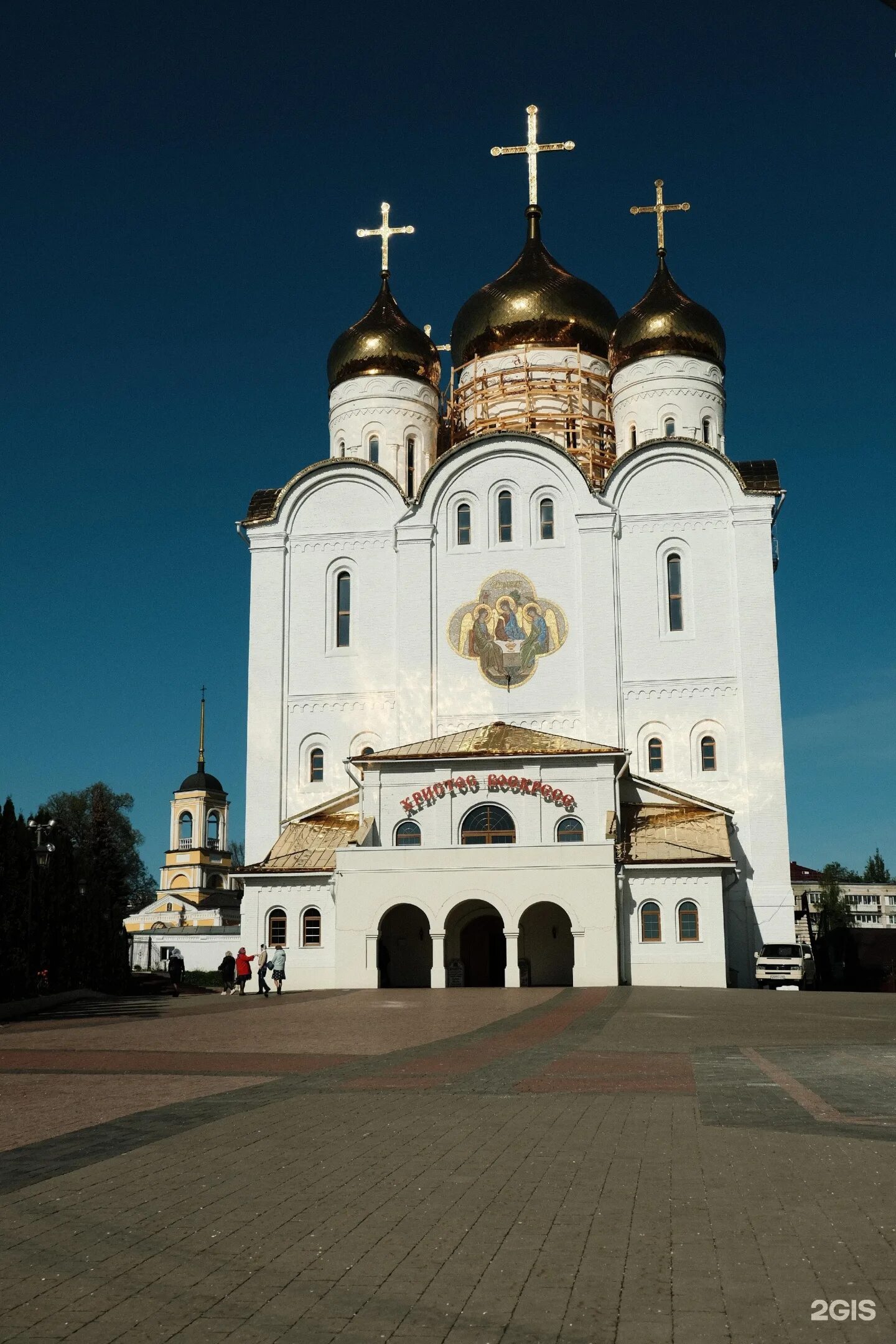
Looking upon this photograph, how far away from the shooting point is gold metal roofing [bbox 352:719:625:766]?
1362 inches

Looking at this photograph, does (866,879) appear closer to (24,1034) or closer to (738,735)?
(738,735)

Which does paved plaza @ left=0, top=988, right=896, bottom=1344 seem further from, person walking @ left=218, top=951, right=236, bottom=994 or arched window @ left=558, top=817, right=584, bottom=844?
person walking @ left=218, top=951, right=236, bottom=994

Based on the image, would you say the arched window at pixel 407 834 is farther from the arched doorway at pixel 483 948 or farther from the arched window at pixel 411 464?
the arched window at pixel 411 464

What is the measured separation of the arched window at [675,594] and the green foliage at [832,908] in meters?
34.7

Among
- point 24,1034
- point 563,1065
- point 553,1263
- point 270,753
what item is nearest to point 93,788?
point 270,753

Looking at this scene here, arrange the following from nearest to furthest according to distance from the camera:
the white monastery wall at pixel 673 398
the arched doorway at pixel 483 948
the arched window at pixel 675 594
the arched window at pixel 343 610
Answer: the arched doorway at pixel 483 948, the arched window at pixel 675 594, the arched window at pixel 343 610, the white monastery wall at pixel 673 398

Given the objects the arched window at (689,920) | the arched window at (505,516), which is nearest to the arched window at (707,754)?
the arched window at (689,920)

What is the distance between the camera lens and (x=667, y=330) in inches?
1747

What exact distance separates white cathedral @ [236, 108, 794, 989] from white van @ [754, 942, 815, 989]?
1.14m

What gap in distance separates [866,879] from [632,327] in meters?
77.3

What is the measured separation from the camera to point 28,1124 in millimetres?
9391

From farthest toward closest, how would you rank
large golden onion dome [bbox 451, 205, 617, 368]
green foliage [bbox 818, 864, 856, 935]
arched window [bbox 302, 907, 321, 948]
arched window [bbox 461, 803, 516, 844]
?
green foliage [bbox 818, 864, 856, 935] < large golden onion dome [bbox 451, 205, 617, 368] < arched window [bbox 302, 907, 321, 948] < arched window [bbox 461, 803, 516, 844]

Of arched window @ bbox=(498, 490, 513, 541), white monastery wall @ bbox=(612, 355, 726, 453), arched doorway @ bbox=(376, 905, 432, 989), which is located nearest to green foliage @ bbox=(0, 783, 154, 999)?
arched doorway @ bbox=(376, 905, 432, 989)

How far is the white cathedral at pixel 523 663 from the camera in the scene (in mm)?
33844
